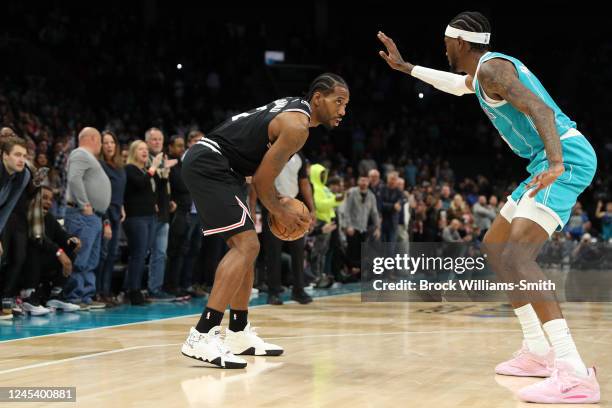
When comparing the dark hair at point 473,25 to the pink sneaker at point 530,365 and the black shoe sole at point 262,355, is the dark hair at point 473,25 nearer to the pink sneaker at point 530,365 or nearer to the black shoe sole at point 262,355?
the pink sneaker at point 530,365

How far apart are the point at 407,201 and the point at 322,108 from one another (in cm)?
1064

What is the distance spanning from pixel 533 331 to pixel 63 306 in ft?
18.5

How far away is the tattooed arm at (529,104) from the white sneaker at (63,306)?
5882mm

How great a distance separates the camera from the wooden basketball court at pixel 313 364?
15.3 feet

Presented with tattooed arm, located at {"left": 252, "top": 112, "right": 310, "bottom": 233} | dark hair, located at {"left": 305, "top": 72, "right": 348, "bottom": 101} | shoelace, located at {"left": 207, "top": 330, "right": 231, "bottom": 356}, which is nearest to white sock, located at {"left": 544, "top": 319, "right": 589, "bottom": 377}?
tattooed arm, located at {"left": 252, "top": 112, "right": 310, "bottom": 233}

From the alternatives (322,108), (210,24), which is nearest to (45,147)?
(322,108)

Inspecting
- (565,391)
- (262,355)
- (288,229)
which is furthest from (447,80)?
(565,391)

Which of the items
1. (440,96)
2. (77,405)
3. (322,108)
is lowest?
(77,405)

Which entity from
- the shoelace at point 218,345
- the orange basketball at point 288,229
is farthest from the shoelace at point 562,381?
the shoelace at point 218,345

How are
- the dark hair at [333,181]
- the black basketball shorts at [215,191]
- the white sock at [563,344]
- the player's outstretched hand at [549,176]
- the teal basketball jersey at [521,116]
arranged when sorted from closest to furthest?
the player's outstretched hand at [549,176], the white sock at [563,344], the teal basketball jersey at [521,116], the black basketball shorts at [215,191], the dark hair at [333,181]

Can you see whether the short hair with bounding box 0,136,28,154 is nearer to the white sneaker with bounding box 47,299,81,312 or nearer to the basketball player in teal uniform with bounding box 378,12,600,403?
the white sneaker with bounding box 47,299,81,312

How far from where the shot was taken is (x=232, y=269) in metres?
5.71

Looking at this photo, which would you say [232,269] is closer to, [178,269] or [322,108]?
[322,108]

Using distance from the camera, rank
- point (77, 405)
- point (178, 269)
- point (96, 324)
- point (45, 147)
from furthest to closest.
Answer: point (45, 147)
point (178, 269)
point (96, 324)
point (77, 405)
